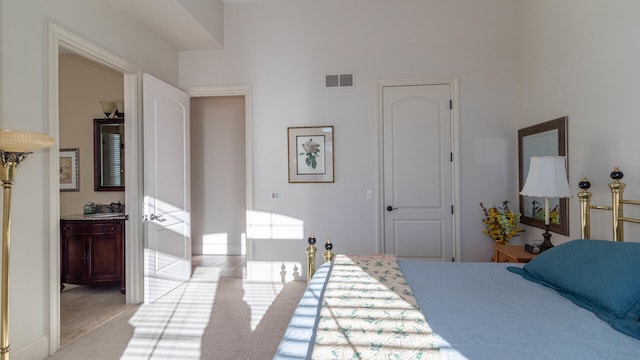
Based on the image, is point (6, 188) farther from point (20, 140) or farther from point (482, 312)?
point (482, 312)

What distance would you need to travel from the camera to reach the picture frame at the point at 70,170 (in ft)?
14.1

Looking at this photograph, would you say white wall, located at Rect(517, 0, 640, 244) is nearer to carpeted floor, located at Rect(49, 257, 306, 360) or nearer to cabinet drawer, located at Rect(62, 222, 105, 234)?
carpeted floor, located at Rect(49, 257, 306, 360)

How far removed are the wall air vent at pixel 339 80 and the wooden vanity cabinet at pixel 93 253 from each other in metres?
2.80

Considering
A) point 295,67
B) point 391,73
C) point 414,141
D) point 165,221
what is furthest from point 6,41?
point 414,141

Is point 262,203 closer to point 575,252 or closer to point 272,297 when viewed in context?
point 272,297

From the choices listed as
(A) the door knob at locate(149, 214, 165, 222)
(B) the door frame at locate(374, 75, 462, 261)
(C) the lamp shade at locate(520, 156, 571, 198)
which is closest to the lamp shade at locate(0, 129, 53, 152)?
(A) the door knob at locate(149, 214, 165, 222)

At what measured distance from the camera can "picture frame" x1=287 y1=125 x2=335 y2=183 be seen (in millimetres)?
3895

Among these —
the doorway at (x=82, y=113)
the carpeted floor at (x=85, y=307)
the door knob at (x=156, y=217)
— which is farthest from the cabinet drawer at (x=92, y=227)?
the doorway at (x=82, y=113)

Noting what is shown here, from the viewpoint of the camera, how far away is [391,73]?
381cm

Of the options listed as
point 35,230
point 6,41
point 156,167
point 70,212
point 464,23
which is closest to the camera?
point 6,41

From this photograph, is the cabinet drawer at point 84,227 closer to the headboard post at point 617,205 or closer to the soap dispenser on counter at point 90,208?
the soap dispenser on counter at point 90,208

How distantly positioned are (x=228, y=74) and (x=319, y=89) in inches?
46.0

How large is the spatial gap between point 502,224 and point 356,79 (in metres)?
2.24

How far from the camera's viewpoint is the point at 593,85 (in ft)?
7.89
